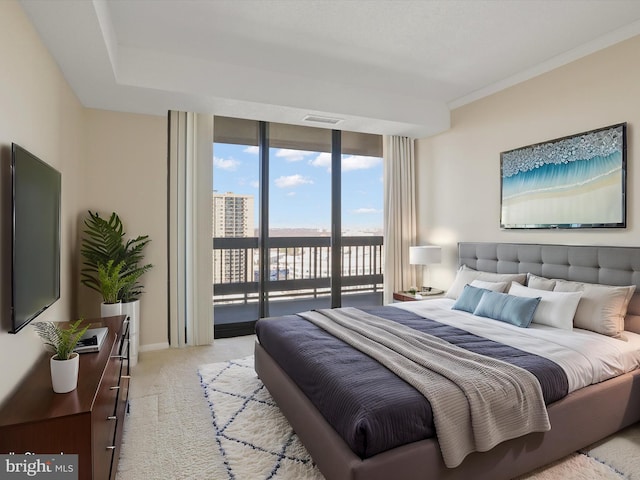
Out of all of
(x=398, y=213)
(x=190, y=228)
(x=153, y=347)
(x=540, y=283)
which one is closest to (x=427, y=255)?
(x=398, y=213)

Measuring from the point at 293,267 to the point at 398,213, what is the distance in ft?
5.47

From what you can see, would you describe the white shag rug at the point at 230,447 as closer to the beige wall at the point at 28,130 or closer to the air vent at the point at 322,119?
the beige wall at the point at 28,130

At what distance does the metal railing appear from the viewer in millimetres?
4555

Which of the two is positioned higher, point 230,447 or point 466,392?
point 466,392

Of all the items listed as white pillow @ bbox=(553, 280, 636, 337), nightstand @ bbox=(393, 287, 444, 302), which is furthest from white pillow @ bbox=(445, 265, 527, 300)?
white pillow @ bbox=(553, 280, 636, 337)

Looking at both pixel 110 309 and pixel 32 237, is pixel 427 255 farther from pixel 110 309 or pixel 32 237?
A: pixel 32 237

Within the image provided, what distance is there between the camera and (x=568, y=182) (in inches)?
130

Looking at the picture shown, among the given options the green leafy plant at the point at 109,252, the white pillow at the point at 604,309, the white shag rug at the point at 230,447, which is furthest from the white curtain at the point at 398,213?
the green leafy plant at the point at 109,252

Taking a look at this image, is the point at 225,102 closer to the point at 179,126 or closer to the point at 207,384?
the point at 179,126

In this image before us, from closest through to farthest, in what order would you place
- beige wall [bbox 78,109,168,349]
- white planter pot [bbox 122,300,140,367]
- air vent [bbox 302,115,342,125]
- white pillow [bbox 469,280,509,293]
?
white pillow [bbox 469,280,509,293], white planter pot [bbox 122,300,140,367], beige wall [bbox 78,109,168,349], air vent [bbox 302,115,342,125]

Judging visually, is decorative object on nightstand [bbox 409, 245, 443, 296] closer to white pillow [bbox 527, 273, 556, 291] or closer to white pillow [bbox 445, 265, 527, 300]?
white pillow [bbox 445, 265, 527, 300]

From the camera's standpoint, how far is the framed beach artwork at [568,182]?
2.97 meters

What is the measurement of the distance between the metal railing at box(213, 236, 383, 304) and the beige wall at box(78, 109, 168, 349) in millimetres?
716

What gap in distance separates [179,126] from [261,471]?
3.46 metres
